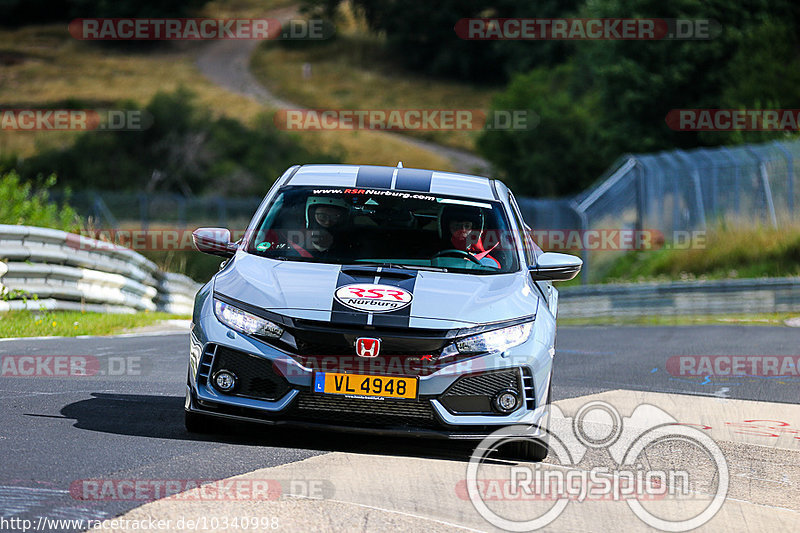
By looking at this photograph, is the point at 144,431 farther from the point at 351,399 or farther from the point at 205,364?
the point at 351,399

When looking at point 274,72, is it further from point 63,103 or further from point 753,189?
point 753,189

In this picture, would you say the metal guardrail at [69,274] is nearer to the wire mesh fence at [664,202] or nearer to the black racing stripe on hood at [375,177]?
the black racing stripe on hood at [375,177]

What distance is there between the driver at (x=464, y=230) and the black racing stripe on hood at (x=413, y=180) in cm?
27

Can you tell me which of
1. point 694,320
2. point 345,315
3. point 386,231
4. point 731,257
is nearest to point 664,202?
point 731,257

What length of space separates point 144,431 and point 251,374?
92 centimetres

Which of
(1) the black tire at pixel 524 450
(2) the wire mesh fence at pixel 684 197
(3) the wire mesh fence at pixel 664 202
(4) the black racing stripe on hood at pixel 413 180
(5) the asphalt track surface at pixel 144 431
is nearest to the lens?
(5) the asphalt track surface at pixel 144 431

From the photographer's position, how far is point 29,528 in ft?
16.0

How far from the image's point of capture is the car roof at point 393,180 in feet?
26.8

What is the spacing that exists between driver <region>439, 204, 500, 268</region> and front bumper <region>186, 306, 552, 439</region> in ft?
3.61

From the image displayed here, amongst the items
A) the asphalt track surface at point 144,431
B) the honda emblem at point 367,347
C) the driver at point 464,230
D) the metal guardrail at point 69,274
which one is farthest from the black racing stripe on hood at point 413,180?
the metal guardrail at point 69,274

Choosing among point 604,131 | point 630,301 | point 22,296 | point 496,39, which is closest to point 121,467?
point 22,296

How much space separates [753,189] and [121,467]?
2315cm

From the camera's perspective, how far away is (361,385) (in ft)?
21.4

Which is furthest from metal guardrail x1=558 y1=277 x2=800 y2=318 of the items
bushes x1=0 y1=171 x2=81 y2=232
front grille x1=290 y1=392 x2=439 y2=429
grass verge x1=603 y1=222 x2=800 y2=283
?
front grille x1=290 y1=392 x2=439 y2=429
